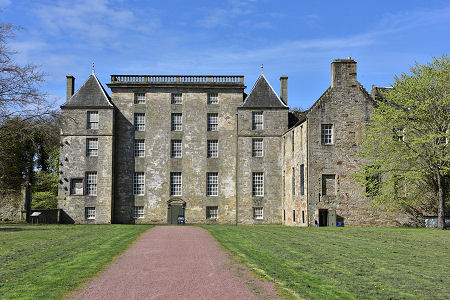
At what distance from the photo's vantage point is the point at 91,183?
43219mm

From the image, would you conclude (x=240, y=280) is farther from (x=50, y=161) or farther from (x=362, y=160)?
(x=50, y=161)

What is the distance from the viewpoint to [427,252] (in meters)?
17.5

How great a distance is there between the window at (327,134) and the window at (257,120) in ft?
26.9

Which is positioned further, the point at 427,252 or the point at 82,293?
the point at 427,252

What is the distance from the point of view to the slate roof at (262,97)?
44.3 meters

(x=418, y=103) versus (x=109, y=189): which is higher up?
(x=418, y=103)

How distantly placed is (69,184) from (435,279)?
3679cm

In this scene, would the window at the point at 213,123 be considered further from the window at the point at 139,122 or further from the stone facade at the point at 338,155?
the stone facade at the point at 338,155

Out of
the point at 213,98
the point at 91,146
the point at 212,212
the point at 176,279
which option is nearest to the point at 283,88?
the point at 213,98

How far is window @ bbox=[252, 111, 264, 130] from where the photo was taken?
44125mm

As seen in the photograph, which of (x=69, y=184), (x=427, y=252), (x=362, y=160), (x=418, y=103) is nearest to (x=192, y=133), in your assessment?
(x=69, y=184)

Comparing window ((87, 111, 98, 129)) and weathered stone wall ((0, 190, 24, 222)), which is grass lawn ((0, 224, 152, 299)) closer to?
window ((87, 111, 98, 129))

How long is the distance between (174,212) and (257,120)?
11.3 meters

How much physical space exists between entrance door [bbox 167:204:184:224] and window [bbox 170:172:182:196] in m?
1.20
